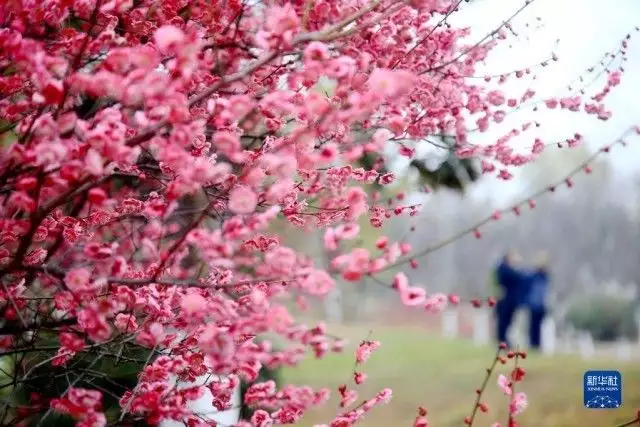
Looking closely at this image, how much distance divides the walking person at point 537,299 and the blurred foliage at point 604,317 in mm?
3717

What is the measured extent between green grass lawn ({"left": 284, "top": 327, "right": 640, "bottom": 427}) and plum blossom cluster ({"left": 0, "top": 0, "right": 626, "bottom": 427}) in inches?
75.6

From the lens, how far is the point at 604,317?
37.2ft

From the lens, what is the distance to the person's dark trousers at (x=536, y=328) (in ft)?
26.1

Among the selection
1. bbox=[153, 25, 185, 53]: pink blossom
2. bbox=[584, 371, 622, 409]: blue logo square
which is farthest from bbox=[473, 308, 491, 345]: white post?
bbox=[153, 25, 185, 53]: pink blossom

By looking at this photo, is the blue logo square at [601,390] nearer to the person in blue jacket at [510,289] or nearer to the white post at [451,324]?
the person in blue jacket at [510,289]

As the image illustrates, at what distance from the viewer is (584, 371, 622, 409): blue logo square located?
12.4 ft

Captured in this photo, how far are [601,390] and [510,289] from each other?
390 cm

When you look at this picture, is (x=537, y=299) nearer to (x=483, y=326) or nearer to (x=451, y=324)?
(x=483, y=326)

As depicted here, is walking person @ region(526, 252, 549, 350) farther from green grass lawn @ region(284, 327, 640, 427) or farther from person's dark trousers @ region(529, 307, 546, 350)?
green grass lawn @ region(284, 327, 640, 427)

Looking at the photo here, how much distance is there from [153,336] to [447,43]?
158cm

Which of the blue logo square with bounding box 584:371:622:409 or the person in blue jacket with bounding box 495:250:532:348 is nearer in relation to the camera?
the blue logo square with bounding box 584:371:622:409

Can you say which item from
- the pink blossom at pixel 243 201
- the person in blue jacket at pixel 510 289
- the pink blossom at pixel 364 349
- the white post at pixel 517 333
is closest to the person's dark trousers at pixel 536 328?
the white post at pixel 517 333

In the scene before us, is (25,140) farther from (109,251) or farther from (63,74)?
(109,251)

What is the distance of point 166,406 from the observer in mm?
1866
